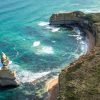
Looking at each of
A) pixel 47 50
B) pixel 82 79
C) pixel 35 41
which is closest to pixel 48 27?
pixel 35 41

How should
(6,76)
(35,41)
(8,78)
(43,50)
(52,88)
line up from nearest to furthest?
1. (52,88)
2. (6,76)
3. (8,78)
4. (43,50)
5. (35,41)

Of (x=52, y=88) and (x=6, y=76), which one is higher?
(x=6, y=76)

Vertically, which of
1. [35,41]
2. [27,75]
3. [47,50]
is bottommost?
[27,75]

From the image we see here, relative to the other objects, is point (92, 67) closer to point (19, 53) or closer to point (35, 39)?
point (19, 53)

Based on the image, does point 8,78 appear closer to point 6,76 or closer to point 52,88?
point 6,76

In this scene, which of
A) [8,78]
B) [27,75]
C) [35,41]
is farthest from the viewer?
[35,41]

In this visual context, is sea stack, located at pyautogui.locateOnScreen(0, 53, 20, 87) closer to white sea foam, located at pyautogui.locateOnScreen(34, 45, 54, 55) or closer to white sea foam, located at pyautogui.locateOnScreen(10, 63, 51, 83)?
white sea foam, located at pyautogui.locateOnScreen(10, 63, 51, 83)

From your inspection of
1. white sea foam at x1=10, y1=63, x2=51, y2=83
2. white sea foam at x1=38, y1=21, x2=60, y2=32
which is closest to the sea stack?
white sea foam at x1=10, y1=63, x2=51, y2=83

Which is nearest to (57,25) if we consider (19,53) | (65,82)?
(19,53)
